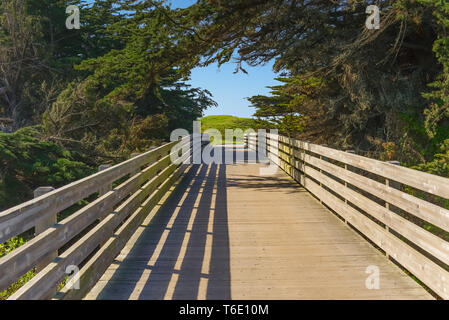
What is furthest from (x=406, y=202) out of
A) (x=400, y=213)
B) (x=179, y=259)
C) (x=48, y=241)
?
(x=48, y=241)

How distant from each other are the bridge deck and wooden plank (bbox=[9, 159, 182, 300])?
396 mm

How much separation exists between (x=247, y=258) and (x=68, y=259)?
2084 mm

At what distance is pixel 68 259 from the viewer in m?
3.24

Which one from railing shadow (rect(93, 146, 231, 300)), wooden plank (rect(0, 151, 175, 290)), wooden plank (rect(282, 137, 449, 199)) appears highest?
wooden plank (rect(282, 137, 449, 199))

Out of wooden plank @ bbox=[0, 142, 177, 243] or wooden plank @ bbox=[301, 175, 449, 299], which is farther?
wooden plank @ bbox=[301, 175, 449, 299]

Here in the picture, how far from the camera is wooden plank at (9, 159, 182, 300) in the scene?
2.65 metres

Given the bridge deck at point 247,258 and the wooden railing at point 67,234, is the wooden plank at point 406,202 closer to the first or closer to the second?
the bridge deck at point 247,258

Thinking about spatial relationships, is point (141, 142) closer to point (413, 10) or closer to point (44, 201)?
point (413, 10)

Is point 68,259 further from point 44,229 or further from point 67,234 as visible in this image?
point 44,229

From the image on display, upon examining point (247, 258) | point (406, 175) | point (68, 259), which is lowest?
point (247, 258)

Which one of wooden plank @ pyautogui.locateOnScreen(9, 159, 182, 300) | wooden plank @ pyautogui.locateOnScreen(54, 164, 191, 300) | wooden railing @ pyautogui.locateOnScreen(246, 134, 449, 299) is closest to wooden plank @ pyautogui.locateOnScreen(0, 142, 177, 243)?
wooden plank @ pyautogui.locateOnScreen(9, 159, 182, 300)

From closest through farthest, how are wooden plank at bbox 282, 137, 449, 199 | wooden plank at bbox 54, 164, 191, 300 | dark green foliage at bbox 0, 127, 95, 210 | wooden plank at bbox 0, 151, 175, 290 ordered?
1. wooden plank at bbox 0, 151, 175, 290
2. wooden plank at bbox 54, 164, 191, 300
3. wooden plank at bbox 282, 137, 449, 199
4. dark green foliage at bbox 0, 127, 95, 210

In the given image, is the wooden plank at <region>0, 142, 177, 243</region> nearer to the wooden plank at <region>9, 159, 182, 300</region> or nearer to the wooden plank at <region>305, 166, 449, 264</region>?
the wooden plank at <region>9, 159, 182, 300</region>

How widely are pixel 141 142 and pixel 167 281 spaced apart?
13530 millimetres
